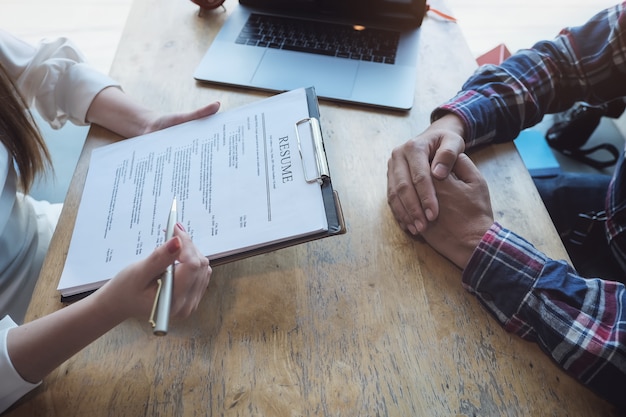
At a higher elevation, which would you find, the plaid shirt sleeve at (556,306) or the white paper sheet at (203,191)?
Answer: the white paper sheet at (203,191)

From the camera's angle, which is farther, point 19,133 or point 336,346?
point 19,133

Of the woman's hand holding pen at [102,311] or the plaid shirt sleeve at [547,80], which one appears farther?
the plaid shirt sleeve at [547,80]

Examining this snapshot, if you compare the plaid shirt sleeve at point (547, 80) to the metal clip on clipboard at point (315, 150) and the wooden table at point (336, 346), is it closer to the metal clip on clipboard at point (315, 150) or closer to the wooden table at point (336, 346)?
the wooden table at point (336, 346)

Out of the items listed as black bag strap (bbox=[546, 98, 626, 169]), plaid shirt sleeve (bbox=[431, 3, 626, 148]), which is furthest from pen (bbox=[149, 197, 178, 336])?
black bag strap (bbox=[546, 98, 626, 169])

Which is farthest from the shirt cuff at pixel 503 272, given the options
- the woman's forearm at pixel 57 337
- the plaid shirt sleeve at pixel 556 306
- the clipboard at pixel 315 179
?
the woman's forearm at pixel 57 337

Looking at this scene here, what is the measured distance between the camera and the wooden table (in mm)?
475

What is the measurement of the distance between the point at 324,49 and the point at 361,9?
0.40 feet

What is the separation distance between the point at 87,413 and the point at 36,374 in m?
0.07

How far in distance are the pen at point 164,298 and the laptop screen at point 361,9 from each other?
0.58 m

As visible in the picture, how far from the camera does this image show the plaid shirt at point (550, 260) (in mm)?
495

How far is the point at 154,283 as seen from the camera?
0.49 meters

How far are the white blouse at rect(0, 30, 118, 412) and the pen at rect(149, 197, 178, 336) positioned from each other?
0.34 m

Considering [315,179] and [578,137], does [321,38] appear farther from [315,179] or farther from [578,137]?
[578,137]

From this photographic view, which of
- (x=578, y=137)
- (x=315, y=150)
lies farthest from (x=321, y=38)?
(x=578, y=137)
